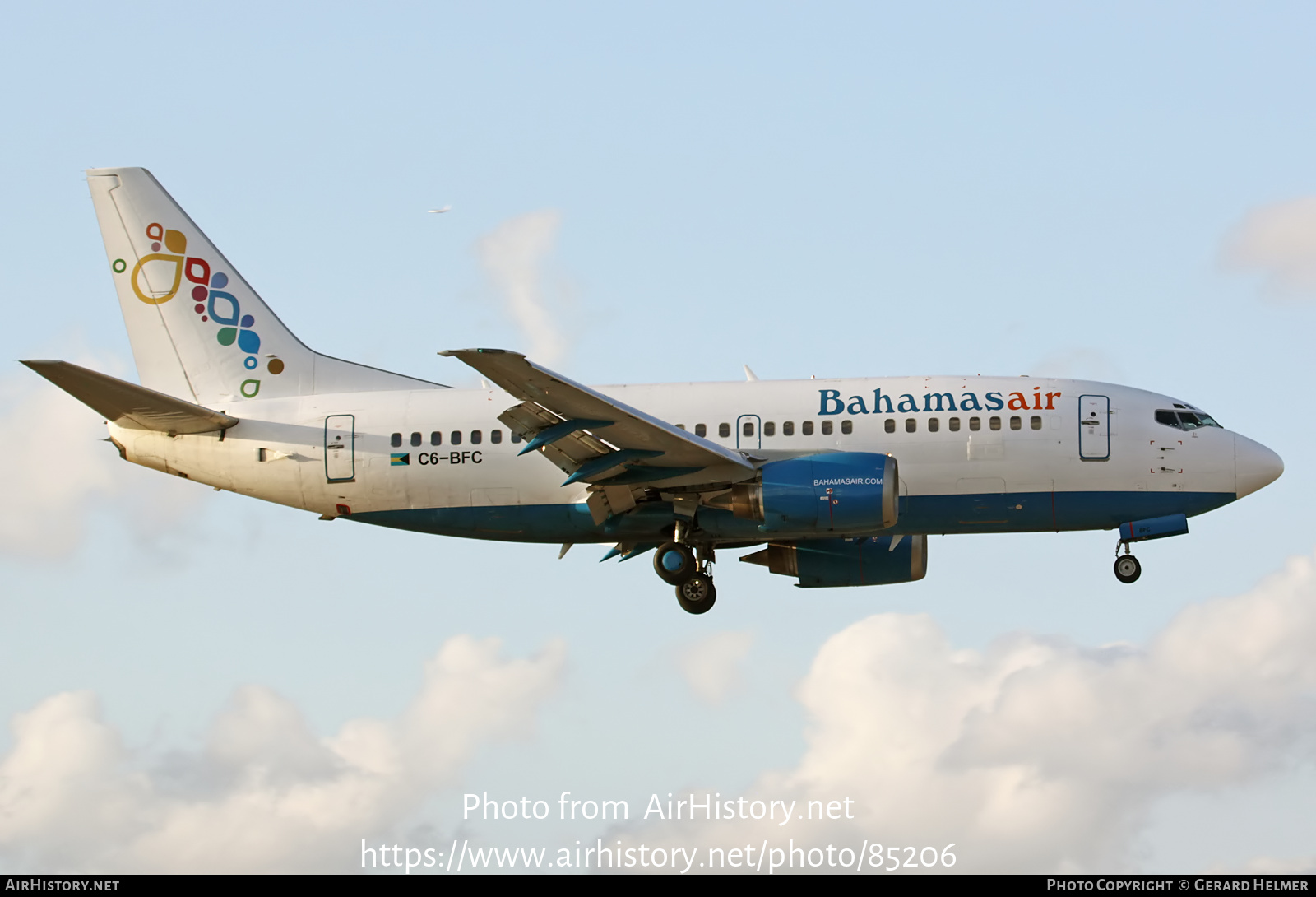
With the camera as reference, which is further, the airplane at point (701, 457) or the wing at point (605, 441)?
the airplane at point (701, 457)

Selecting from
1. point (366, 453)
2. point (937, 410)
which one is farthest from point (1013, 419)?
→ point (366, 453)

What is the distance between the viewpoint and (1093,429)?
35219 mm

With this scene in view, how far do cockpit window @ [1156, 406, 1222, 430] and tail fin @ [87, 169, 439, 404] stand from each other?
1562 centimetres

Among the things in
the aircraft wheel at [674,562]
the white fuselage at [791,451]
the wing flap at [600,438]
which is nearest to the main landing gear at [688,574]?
the aircraft wheel at [674,562]

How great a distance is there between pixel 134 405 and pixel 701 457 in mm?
12183

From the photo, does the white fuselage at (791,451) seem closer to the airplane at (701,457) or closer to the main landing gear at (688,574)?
the airplane at (701,457)

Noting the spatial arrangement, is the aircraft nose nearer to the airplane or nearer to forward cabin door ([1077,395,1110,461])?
the airplane

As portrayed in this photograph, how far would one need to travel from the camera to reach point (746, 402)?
3588cm

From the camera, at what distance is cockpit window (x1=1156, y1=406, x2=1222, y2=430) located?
117 ft

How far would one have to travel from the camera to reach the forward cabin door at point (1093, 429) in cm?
3506

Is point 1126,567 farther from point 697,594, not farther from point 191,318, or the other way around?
point 191,318

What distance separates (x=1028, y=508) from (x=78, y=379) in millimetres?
19271

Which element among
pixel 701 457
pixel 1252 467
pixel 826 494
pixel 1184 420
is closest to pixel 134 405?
pixel 701 457

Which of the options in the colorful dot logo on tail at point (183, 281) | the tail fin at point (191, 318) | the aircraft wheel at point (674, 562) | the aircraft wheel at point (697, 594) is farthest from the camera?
the colorful dot logo on tail at point (183, 281)
